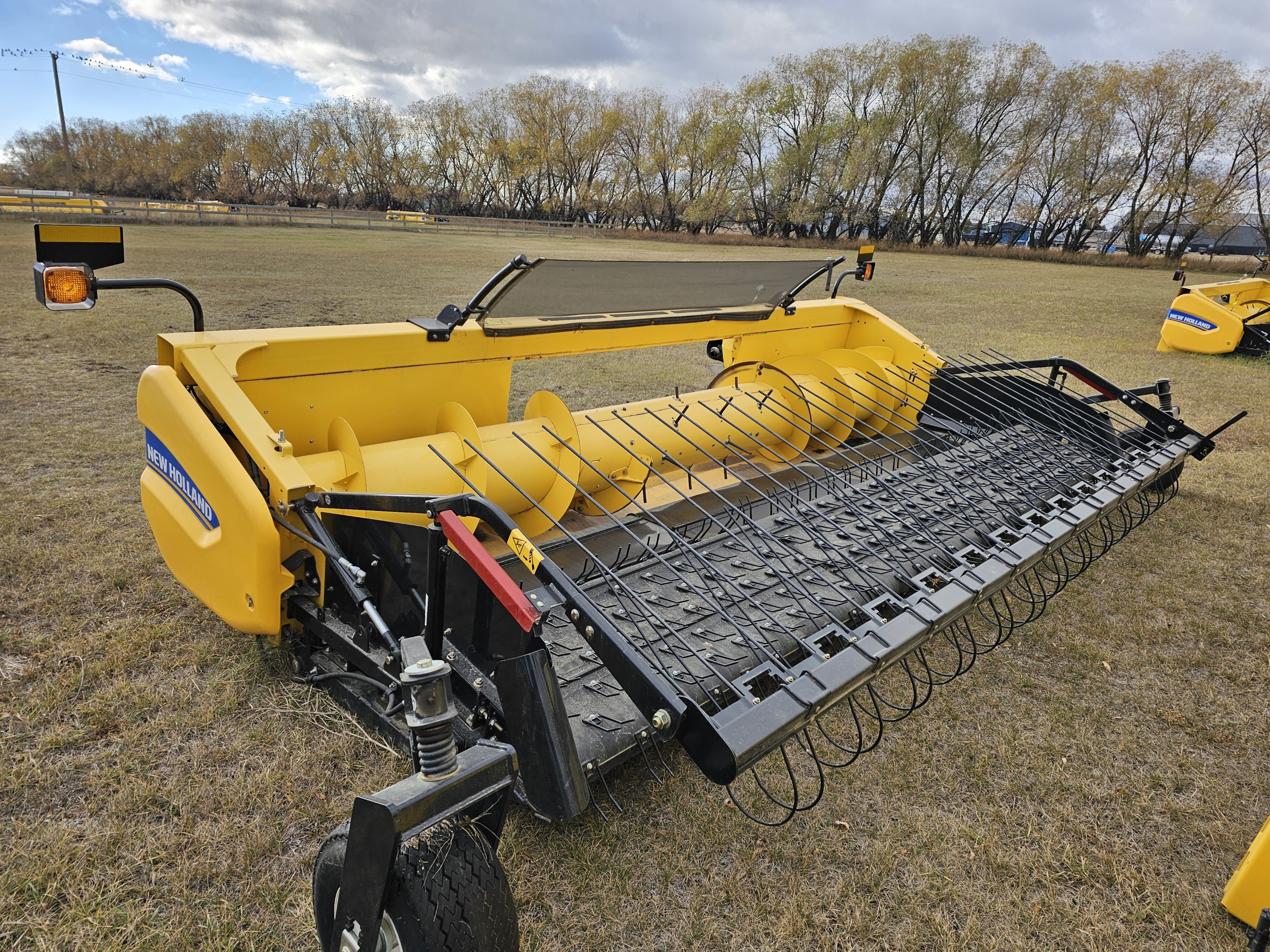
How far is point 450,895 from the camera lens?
133 centimetres

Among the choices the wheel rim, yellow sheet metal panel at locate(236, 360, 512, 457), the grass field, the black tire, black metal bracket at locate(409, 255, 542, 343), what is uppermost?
black metal bracket at locate(409, 255, 542, 343)

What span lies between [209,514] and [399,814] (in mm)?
1567

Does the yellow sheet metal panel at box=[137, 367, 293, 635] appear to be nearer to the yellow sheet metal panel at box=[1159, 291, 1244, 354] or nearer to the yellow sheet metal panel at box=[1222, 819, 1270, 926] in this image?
the yellow sheet metal panel at box=[1222, 819, 1270, 926]

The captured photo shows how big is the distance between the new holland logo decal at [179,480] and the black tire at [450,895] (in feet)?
4.32

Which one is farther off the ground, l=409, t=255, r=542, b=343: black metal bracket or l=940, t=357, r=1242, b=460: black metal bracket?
l=409, t=255, r=542, b=343: black metal bracket

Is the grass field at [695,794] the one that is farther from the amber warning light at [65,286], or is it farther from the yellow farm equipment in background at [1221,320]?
the yellow farm equipment in background at [1221,320]

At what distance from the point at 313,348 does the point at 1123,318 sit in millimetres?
16754

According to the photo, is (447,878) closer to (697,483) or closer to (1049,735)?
(1049,735)

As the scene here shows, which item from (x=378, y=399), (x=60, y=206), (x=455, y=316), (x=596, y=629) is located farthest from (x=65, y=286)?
(x=60, y=206)

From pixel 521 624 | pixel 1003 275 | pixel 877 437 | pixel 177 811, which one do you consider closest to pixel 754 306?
pixel 877 437

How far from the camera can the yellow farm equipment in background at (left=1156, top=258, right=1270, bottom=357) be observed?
10.1 metres

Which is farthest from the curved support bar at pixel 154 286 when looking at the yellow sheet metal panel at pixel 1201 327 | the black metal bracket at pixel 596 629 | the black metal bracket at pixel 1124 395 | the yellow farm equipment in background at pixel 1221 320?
the yellow sheet metal panel at pixel 1201 327

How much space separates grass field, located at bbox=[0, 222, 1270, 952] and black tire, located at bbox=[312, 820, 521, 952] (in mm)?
515

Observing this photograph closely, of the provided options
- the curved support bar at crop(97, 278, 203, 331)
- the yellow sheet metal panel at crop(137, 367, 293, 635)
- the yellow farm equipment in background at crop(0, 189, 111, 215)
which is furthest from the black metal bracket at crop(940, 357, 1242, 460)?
the yellow farm equipment in background at crop(0, 189, 111, 215)
